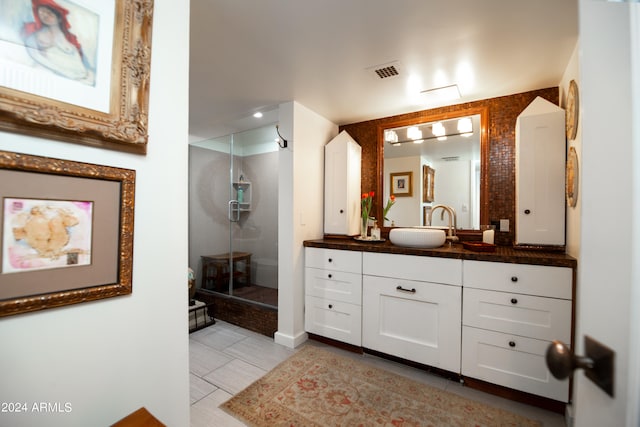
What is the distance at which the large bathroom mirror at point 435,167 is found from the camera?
96.9 inches

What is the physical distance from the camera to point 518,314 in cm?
174

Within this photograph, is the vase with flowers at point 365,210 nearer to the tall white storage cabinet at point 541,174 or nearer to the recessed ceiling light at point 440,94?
the recessed ceiling light at point 440,94

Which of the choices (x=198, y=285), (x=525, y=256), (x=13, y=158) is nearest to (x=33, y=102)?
(x=13, y=158)

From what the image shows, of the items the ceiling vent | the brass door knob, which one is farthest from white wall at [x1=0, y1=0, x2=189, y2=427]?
the ceiling vent

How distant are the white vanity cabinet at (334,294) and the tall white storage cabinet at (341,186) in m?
0.43

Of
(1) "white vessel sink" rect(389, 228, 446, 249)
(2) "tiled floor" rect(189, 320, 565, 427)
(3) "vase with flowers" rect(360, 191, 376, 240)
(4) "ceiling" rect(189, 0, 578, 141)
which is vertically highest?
(4) "ceiling" rect(189, 0, 578, 141)

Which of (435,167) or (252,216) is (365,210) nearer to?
(435,167)

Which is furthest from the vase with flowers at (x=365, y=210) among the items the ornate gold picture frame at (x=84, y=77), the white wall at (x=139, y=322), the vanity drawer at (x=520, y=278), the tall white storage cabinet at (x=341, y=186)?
the ornate gold picture frame at (x=84, y=77)

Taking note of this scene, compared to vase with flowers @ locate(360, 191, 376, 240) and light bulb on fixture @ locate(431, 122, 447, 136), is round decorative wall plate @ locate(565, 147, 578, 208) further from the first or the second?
vase with flowers @ locate(360, 191, 376, 240)

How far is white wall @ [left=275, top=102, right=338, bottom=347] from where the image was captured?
2.53 metres

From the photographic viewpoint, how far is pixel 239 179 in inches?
138

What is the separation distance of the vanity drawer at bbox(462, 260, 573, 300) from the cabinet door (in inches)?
6.5

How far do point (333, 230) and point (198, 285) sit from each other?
A: 225 cm

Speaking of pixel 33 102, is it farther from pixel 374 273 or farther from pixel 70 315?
pixel 374 273
